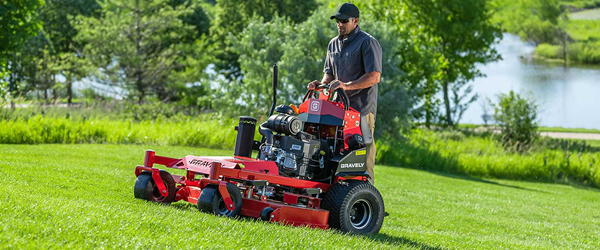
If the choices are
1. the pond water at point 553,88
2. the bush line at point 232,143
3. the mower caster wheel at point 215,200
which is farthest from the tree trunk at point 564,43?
the mower caster wheel at point 215,200

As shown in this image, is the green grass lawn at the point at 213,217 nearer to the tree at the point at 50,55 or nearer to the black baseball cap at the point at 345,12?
the black baseball cap at the point at 345,12

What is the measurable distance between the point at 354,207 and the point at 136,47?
90.3 feet

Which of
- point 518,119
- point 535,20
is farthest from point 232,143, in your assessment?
point 535,20

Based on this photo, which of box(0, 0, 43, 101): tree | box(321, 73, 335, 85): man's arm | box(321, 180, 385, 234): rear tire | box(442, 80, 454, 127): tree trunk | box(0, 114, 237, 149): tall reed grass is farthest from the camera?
box(442, 80, 454, 127): tree trunk

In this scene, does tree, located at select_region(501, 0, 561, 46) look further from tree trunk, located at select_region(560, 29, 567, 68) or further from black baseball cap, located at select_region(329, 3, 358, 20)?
black baseball cap, located at select_region(329, 3, 358, 20)

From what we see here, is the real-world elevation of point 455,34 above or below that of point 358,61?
above

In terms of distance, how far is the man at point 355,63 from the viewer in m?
6.88

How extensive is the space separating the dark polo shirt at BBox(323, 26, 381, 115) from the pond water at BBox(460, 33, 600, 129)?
29.1 metres

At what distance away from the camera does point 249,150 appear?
6.77m

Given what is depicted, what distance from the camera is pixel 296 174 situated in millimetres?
6551

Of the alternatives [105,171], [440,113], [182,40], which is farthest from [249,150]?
[182,40]

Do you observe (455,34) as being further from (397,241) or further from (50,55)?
(397,241)

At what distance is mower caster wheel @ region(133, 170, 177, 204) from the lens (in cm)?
663

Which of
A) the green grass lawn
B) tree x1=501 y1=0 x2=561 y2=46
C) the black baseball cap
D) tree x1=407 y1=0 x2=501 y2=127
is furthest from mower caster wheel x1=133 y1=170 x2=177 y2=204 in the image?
tree x1=501 y1=0 x2=561 y2=46
